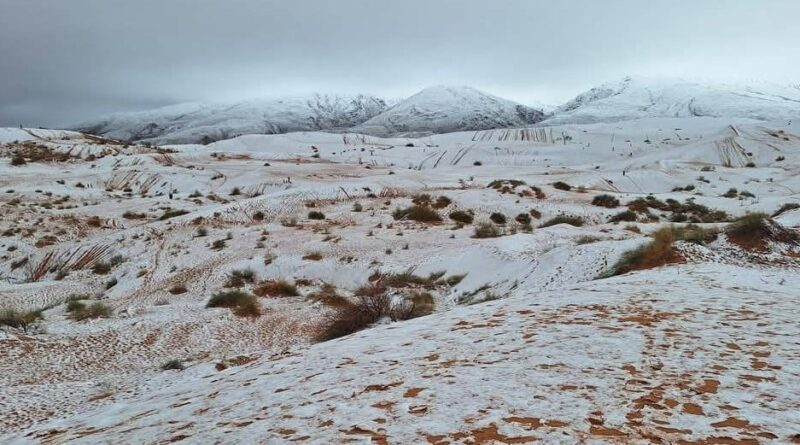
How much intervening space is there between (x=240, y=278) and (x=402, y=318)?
306 inches

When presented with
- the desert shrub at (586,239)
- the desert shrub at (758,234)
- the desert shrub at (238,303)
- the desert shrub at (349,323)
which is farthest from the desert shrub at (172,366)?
the desert shrub at (758,234)

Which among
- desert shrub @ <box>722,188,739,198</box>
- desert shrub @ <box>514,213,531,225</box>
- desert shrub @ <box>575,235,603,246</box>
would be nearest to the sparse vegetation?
desert shrub @ <box>575,235,603,246</box>

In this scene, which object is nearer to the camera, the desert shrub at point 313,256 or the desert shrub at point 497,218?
the desert shrub at point 313,256

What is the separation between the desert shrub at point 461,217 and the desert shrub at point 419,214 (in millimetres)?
749

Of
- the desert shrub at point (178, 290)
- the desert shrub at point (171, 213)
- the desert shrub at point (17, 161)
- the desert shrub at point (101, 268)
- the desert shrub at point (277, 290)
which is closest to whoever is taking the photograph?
the desert shrub at point (277, 290)

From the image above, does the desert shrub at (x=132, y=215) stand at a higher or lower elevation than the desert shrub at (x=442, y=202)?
higher

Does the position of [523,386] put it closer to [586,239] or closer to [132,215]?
[586,239]

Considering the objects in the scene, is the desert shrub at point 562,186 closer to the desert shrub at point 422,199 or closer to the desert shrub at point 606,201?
the desert shrub at point 606,201

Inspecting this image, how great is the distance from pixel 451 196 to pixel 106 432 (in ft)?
74.0

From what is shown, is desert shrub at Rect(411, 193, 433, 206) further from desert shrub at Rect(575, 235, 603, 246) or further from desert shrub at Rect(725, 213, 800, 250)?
desert shrub at Rect(725, 213, 800, 250)

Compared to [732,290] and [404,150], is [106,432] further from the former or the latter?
[404,150]

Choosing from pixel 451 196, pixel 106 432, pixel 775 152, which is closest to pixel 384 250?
pixel 451 196

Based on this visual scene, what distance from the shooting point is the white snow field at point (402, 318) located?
3.65 metres

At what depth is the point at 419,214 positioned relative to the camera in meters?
22.6
